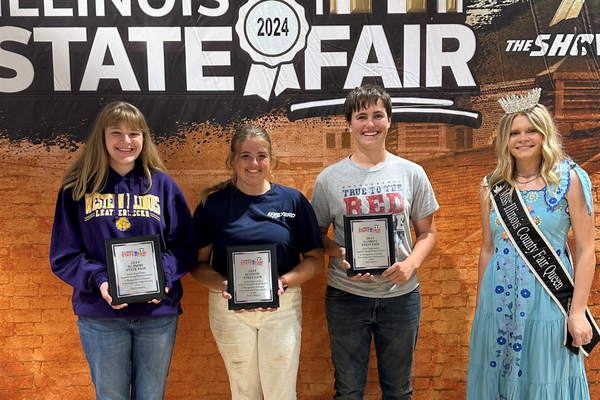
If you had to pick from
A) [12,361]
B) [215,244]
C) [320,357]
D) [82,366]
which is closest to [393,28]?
[215,244]

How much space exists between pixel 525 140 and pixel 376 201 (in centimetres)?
81

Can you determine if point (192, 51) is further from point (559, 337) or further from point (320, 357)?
point (559, 337)

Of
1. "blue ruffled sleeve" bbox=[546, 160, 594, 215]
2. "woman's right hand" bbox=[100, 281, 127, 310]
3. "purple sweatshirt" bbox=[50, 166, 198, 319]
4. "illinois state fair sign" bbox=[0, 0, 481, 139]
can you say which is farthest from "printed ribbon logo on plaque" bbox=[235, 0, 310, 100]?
"blue ruffled sleeve" bbox=[546, 160, 594, 215]

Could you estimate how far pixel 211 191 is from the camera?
8.48 feet

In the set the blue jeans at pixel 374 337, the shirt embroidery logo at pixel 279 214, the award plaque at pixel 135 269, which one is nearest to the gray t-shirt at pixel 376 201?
the blue jeans at pixel 374 337

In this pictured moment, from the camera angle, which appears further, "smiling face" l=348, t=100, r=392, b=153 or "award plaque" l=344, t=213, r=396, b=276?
"smiling face" l=348, t=100, r=392, b=153

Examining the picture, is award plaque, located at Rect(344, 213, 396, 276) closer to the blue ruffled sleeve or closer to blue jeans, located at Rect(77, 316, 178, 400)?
the blue ruffled sleeve

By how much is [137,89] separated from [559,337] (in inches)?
111

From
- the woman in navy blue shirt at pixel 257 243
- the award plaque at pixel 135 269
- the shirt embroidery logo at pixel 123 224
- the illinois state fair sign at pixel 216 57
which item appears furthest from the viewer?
the illinois state fair sign at pixel 216 57

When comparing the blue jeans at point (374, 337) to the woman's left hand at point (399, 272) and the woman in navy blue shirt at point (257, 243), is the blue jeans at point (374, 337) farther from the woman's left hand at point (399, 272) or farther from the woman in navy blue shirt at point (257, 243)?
the woman in navy blue shirt at point (257, 243)

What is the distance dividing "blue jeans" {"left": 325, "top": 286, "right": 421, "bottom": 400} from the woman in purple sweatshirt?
0.86 meters

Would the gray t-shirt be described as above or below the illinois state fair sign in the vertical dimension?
below

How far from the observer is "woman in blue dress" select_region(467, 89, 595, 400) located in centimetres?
229

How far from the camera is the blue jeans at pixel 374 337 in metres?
2.52
